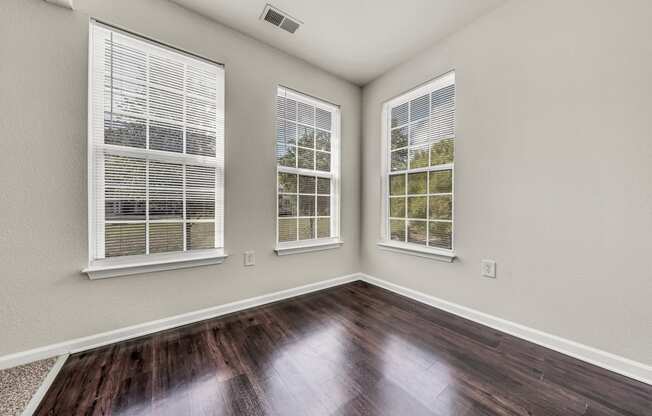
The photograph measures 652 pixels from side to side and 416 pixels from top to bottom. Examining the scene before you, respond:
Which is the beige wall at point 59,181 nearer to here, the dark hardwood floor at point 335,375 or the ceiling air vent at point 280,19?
the dark hardwood floor at point 335,375

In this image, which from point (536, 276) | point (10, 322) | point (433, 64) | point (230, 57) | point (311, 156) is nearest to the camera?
point (10, 322)

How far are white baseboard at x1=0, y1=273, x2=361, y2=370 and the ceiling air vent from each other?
259 cm

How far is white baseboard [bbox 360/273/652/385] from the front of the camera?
1.44 metres

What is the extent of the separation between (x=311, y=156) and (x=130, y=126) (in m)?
1.67

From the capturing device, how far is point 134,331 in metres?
1.82

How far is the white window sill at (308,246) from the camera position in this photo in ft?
8.43

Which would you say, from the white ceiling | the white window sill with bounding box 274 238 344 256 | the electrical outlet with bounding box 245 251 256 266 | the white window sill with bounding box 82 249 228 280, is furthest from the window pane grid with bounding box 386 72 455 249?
the white window sill with bounding box 82 249 228 280

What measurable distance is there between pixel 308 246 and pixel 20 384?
214cm

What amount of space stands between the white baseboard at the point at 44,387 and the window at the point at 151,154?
1.82ft

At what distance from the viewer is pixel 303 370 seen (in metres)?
1.49

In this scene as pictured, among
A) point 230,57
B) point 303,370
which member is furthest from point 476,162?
point 230,57

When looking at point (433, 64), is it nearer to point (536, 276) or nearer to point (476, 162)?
point (476, 162)

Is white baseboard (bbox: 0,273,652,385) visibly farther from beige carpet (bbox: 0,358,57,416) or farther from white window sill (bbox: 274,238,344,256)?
white window sill (bbox: 274,238,344,256)

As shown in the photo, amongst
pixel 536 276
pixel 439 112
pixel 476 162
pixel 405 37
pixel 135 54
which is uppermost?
pixel 405 37
